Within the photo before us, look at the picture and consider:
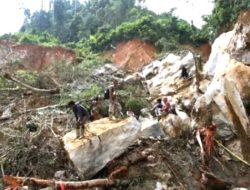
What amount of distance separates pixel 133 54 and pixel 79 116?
18.2 meters

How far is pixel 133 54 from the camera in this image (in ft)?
90.3

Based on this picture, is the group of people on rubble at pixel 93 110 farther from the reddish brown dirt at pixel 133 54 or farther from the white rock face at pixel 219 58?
the reddish brown dirt at pixel 133 54

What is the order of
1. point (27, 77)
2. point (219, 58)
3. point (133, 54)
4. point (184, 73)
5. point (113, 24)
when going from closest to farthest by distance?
point (219, 58)
point (27, 77)
point (184, 73)
point (133, 54)
point (113, 24)

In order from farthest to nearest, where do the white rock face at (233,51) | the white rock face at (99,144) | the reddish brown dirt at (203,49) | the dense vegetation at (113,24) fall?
the reddish brown dirt at (203,49), the dense vegetation at (113,24), the white rock face at (233,51), the white rock face at (99,144)

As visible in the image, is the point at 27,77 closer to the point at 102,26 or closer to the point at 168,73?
the point at 168,73

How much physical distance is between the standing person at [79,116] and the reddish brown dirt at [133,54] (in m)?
16.5

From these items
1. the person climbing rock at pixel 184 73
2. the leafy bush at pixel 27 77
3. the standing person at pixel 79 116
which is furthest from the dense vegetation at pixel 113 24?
the standing person at pixel 79 116

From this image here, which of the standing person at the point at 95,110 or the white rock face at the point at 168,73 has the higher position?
the white rock face at the point at 168,73

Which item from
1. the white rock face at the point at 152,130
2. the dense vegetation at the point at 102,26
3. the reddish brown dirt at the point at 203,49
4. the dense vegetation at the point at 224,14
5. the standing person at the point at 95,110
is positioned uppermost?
the dense vegetation at the point at 102,26

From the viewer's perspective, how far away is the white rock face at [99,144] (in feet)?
30.9

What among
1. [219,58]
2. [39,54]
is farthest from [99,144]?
[39,54]

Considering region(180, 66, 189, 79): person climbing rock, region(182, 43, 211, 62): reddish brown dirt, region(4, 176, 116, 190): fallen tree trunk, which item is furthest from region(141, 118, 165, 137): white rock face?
region(182, 43, 211, 62): reddish brown dirt

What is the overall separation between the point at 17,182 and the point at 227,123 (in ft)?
20.3

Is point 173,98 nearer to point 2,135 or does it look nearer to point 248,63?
point 248,63
